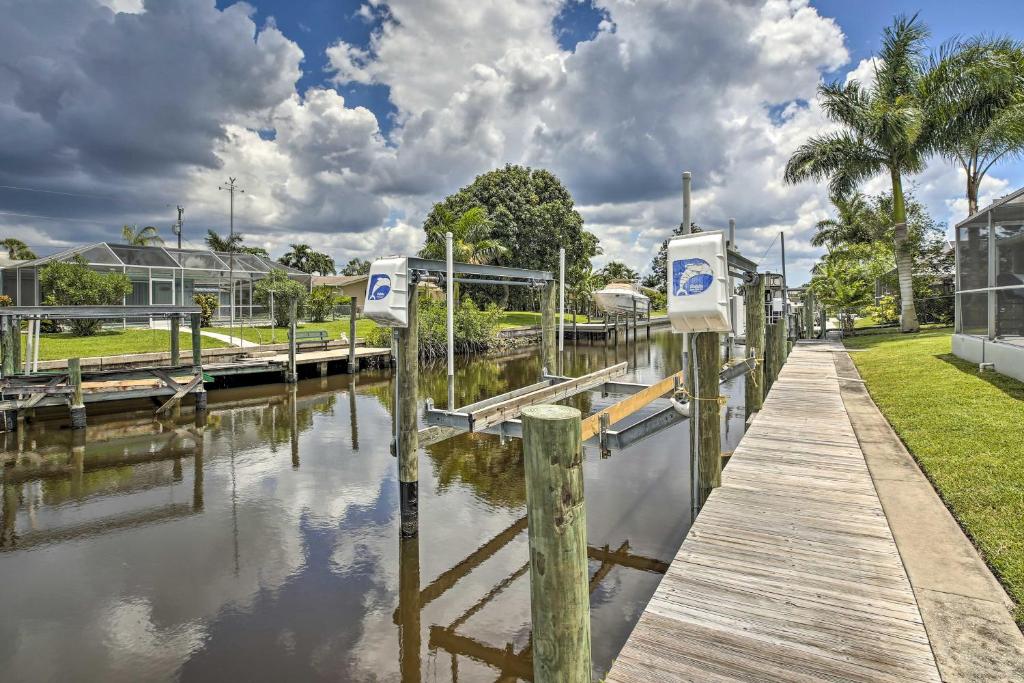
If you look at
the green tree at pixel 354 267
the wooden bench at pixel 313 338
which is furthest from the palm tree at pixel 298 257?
the wooden bench at pixel 313 338

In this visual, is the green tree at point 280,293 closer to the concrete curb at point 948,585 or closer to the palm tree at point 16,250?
the palm tree at point 16,250

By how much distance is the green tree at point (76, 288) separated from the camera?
76.7ft

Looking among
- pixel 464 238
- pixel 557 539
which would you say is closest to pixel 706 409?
pixel 557 539

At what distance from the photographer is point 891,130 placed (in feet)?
66.6

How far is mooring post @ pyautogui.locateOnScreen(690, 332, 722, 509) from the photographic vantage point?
555cm

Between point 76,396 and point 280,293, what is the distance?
19.7 meters

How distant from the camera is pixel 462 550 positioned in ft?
23.1

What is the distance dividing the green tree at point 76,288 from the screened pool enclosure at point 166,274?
270 cm

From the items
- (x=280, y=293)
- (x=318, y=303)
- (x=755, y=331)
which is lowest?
(x=755, y=331)

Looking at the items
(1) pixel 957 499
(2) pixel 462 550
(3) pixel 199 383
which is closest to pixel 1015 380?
(1) pixel 957 499

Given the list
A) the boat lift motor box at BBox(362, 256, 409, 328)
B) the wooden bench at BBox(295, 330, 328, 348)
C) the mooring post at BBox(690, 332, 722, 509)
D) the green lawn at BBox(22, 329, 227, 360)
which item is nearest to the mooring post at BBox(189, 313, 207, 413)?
the green lawn at BBox(22, 329, 227, 360)

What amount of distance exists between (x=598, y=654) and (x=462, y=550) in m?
2.58

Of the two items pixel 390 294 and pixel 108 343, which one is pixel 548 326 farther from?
pixel 108 343

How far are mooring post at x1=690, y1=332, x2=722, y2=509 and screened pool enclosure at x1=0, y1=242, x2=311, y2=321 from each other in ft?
85.5
